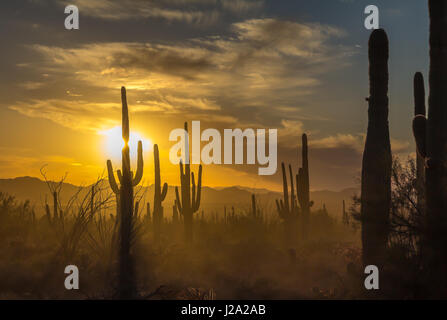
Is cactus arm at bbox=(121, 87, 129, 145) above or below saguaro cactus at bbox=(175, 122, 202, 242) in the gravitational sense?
above

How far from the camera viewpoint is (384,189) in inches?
496

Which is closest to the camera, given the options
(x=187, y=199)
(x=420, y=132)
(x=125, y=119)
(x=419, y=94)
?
(x=420, y=132)

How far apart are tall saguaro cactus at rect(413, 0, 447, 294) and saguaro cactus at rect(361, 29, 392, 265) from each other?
1431mm

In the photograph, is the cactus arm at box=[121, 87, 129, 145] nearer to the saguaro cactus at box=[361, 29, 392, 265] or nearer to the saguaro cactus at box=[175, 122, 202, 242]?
the saguaro cactus at box=[361, 29, 392, 265]

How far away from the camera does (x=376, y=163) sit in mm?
12789

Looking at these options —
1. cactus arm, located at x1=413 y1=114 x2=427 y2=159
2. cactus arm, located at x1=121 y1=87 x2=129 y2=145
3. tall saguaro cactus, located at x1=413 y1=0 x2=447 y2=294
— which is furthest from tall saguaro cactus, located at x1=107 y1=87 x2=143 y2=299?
cactus arm, located at x1=413 y1=114 x2=427 y2=159

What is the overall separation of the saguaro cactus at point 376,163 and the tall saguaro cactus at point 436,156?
143cm

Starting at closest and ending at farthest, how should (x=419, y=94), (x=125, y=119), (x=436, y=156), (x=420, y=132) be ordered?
(x=436, y=156) < (x=420, y=132) < (x=125, y=119) < (x=419, y=94)

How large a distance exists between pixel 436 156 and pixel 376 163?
81.6 inches

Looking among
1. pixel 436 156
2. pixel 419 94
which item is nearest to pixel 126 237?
pixel 436 156

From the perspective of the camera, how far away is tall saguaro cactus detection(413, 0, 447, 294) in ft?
33.1

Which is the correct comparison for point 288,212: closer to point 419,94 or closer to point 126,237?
point 419,94

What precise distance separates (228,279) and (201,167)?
11.4 metres
